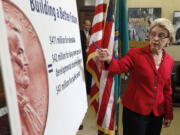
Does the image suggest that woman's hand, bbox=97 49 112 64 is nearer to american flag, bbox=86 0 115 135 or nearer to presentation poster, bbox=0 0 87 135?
american flag, bbox=86 0 115 135

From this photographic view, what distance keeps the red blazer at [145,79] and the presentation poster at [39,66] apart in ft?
1.90

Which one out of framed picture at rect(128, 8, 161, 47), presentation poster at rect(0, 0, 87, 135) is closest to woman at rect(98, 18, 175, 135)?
presentation poster at rect(0, 0, 87, 135)

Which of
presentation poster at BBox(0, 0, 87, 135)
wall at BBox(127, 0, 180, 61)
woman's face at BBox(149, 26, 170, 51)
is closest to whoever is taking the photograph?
presentation poster at BBox(0, 0, 87, 135)

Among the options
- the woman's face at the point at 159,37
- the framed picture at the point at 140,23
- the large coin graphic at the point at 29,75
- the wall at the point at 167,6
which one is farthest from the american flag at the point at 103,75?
the wall at the point at 167,6

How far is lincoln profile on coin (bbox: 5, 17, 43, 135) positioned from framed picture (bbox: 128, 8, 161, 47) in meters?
4.44

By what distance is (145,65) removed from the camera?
4.73ft

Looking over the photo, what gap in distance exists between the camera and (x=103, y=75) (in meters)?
1.44

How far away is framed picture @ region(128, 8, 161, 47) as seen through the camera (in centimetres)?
457

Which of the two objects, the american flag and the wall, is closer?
the american flag

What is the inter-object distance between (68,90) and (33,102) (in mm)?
323

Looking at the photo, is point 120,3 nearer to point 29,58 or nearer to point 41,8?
point 41,8

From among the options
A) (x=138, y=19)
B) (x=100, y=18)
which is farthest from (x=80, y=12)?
(x=100, y=18)

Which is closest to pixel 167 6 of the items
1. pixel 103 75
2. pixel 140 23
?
pixel 140 23

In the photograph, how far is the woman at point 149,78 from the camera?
1423 mm
